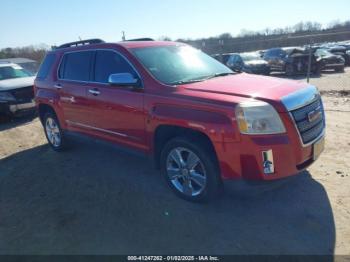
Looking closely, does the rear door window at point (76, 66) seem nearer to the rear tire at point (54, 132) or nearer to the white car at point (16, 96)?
the rear tire at point (54, 132)

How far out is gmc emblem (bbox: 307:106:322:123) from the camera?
362cm

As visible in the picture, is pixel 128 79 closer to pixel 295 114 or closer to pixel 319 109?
pixel 295 114

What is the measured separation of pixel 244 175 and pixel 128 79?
184cm

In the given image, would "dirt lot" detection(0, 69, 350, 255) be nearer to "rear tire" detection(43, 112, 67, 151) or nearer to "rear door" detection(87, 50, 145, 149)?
"rear door" detection(87, 50, 145, 149)

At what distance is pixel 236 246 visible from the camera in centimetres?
317

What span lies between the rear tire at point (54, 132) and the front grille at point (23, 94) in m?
3.40

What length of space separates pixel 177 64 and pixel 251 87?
1197 millimetres

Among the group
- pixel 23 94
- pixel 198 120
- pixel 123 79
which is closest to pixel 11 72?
pixel 23 94

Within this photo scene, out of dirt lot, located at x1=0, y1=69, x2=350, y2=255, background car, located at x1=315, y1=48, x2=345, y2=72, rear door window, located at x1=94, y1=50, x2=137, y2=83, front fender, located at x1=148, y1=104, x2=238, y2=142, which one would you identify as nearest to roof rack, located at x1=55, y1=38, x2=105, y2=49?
rear door window, located at x1=94, y1=50, x2=137, y2=83

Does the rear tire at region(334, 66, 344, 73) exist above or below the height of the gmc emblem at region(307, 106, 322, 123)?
below

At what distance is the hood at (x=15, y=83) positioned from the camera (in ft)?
31.2

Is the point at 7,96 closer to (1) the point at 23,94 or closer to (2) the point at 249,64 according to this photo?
(1) the point at 23,94

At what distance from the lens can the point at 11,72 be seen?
1112 cm

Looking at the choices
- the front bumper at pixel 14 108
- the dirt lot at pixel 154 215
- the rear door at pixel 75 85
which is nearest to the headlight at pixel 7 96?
the front bumper at pixel 14 108
